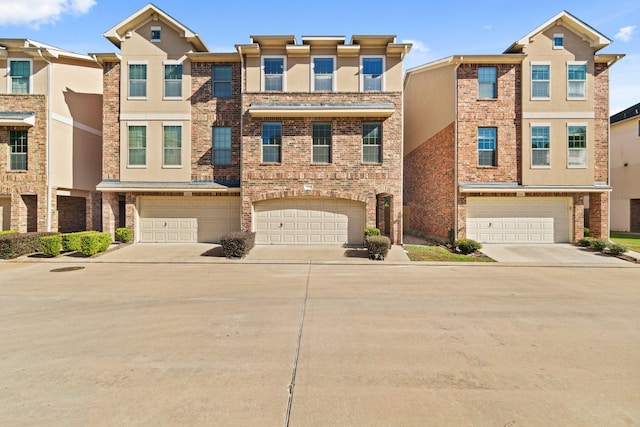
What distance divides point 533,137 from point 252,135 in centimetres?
1446

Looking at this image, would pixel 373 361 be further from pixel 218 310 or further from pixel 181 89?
pixel 181 89

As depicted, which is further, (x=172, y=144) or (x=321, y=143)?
(x=172, y=144)

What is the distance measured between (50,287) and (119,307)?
357 cm

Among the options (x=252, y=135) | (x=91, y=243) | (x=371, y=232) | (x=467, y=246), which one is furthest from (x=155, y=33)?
(x=467, y=246)

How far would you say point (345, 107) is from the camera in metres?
15.0

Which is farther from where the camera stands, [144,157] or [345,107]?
[144,157]

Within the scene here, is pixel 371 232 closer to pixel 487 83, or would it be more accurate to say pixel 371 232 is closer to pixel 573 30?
pixel 487 83

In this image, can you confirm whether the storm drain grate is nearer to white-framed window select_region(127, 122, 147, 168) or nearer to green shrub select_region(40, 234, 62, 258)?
green shrub select_region(40, 234, 62, 258)

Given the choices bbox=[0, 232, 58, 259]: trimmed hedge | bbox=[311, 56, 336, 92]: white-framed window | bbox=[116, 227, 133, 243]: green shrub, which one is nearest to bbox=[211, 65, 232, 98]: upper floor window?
bbox=[311, 56, 336, 92]: white-framed window

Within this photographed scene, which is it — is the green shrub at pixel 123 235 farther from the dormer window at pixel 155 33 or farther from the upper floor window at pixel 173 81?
the dormer window at pixel 155 33

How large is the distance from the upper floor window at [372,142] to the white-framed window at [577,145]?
9807 mm

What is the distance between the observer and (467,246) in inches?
565

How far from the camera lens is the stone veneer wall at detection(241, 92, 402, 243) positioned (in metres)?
15.6

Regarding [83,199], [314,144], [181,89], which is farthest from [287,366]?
[83,199]
